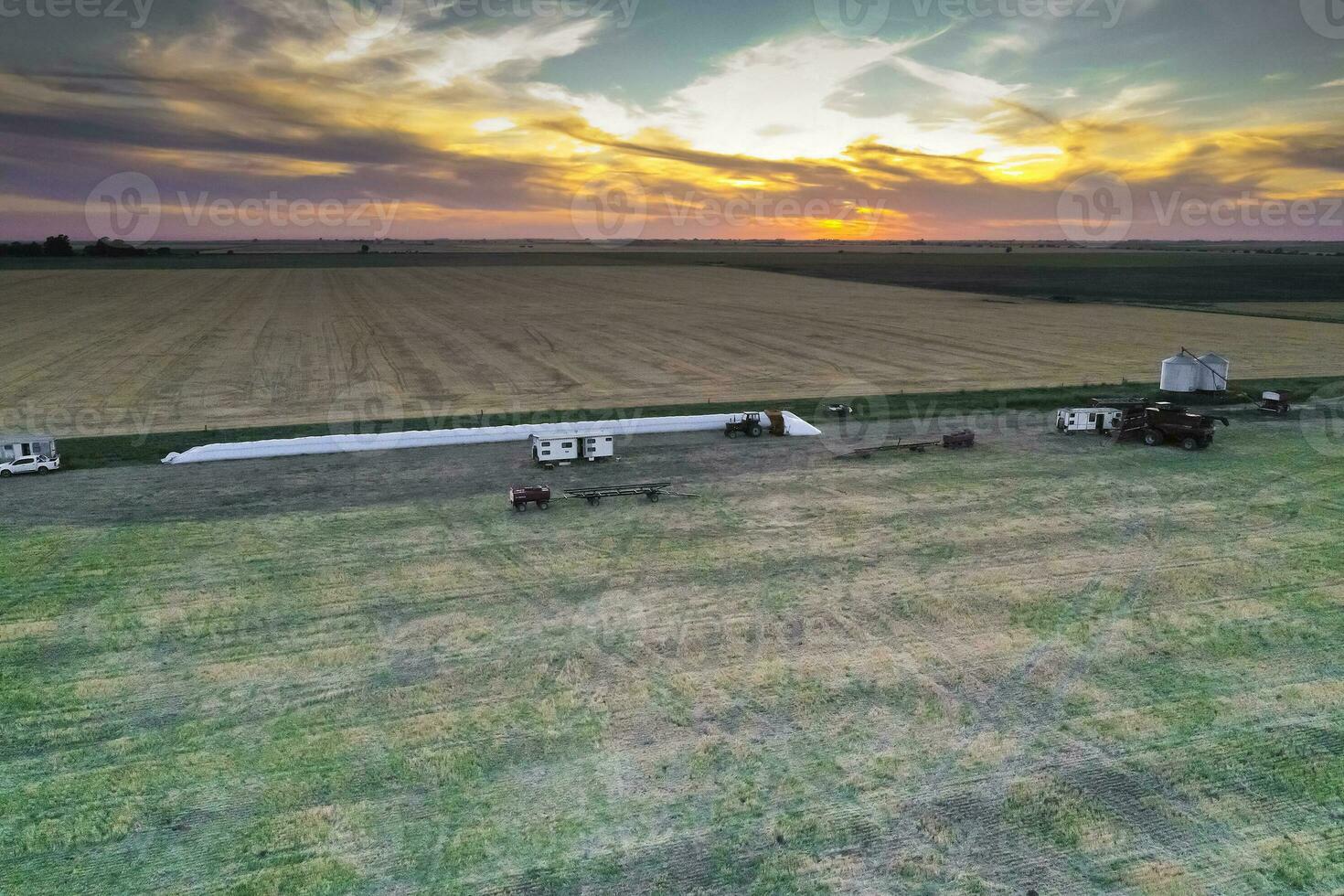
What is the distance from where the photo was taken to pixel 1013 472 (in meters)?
27.0

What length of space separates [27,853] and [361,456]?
19.3 metres

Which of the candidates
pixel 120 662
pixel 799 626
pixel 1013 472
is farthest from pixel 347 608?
pixel 1013 472

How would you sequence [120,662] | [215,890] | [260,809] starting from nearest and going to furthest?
[215,890] → [260,809] → [120,662]

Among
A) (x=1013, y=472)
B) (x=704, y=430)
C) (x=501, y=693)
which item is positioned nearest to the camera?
(x=501, y=693)

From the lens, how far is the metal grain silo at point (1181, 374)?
1570 inches

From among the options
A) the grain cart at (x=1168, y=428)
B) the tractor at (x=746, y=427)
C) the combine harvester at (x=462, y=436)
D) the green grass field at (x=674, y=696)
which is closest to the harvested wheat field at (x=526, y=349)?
the combine harvester at (x=462, y=436)

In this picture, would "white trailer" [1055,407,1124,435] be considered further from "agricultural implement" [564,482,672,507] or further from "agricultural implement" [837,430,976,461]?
"agricultural implement" [564,482,672,507]

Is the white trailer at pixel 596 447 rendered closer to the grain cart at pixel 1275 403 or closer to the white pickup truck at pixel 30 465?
the white pickup truck at pixel 30 465

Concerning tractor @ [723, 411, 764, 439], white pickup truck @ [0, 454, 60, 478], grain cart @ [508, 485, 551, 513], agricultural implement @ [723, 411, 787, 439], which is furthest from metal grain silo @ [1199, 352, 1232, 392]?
white pickup truck @ [0, 454, 60, 478]

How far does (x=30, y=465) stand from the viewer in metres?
26.6

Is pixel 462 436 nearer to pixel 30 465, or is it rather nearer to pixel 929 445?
pixel 30 465

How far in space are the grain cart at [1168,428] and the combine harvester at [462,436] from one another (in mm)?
11518

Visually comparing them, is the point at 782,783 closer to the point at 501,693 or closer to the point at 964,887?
the point at 964,887

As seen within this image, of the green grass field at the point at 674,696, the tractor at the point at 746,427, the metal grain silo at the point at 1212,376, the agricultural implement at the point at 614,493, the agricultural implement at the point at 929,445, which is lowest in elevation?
the green grass field at the point at 674,696
